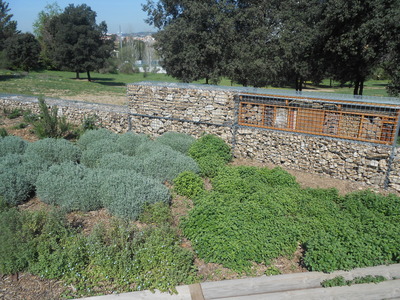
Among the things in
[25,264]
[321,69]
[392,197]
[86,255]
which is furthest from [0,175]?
[321,69]

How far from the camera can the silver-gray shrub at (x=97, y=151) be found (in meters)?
7.38

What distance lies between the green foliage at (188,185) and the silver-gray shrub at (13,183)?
273cm

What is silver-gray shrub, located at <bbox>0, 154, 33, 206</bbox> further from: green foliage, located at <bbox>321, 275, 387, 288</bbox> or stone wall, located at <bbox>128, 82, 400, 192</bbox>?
green foliage, located at <bbox>321, 275, 387, 288</bbox>

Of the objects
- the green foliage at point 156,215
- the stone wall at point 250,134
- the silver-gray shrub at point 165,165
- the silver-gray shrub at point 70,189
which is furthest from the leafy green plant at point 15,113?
the green foliage at point 156,215

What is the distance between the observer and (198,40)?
57.2 feet

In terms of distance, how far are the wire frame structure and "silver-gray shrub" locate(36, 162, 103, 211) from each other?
4241mm

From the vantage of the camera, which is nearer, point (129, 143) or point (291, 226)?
point (291, 226)

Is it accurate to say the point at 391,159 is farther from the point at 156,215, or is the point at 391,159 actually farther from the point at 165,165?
the point at 156,215

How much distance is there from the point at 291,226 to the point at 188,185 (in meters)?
2.16

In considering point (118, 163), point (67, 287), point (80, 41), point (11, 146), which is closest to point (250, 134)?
point (118, 163)

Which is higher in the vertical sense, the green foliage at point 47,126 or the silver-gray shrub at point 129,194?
the green foliage at point 47,126

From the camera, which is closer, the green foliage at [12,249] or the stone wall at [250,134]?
the green foliage at [12,249]

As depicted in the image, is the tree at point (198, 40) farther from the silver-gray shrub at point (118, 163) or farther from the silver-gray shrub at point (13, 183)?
the silver-gray shrub at point (13, 183)

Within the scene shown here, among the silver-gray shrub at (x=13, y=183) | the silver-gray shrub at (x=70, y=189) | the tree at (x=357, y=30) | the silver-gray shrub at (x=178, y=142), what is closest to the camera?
the silver-gray shrub at (x=70, y=189)
